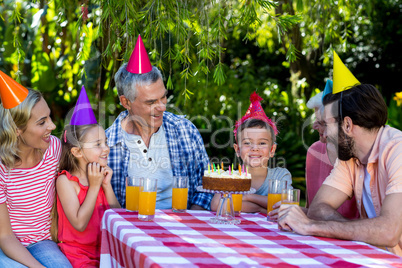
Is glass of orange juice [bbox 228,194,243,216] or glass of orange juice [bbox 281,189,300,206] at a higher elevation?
glass of orange juice [bbox 281,189,300,206]

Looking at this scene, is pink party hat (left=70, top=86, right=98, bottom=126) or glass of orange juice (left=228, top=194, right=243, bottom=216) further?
pink party hat (left=70, top=86, right=98, bottom=126)

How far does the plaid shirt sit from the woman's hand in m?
0.54

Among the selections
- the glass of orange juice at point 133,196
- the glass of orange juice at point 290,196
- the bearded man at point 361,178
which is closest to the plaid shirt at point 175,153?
the glass of orange juice at point 133,196

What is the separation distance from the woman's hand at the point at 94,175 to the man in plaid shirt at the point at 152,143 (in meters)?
0.54

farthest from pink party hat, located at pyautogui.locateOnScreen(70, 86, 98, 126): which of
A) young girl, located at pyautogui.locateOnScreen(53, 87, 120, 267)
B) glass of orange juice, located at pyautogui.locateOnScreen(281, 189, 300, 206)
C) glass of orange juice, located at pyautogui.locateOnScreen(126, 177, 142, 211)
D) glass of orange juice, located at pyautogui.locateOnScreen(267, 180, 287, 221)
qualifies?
glass of orange juice, located at pyautogui.locateOnScreen(281, 189, 300, 206)

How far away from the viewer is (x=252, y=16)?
12.0ft

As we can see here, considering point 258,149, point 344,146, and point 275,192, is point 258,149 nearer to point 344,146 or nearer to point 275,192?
point 275,192

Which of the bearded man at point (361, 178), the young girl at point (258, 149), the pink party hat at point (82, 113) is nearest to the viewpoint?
the bearded man at point (361, 178)

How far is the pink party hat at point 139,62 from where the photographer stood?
3.29m

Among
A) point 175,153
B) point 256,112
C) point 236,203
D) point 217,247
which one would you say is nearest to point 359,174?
point 236,203

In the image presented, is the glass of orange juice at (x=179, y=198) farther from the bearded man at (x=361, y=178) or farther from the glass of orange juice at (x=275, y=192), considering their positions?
the bearded man at (x=361, y=178)

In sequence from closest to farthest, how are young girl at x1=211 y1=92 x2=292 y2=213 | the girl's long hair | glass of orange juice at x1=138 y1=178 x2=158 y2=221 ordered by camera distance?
glass of orange juice at x1=138 y1=178 x2=158 y2=221 < the girl's long hair < young girl at x1=211 y1=92 x2=292 y2=213

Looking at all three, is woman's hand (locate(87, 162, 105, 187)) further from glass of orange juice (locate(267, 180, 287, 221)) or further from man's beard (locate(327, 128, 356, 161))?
man's beard (locate(327, 128, 356, 161))

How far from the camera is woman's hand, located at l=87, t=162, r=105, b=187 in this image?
9.61 ft
